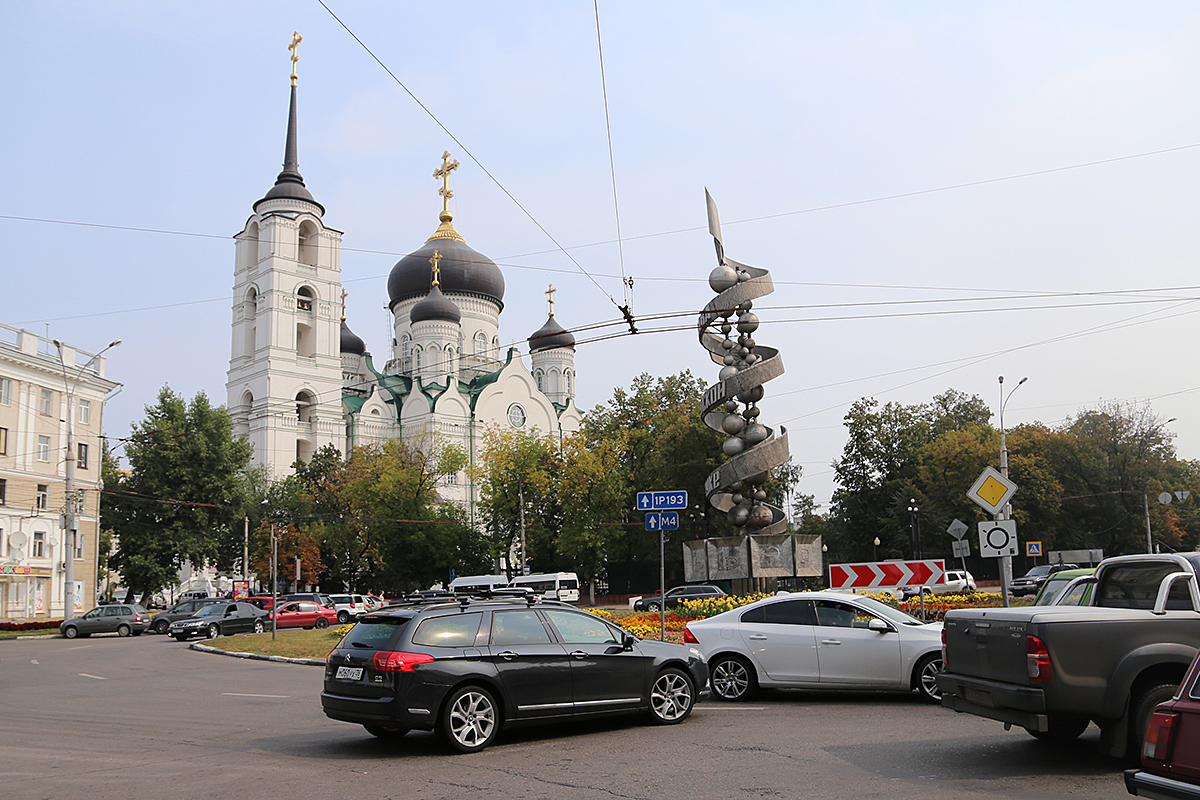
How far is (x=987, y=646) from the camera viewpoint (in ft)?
26.1

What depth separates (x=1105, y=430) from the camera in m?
59.0

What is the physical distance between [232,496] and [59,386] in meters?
12.2

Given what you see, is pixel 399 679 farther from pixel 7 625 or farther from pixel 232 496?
pixel 232 496

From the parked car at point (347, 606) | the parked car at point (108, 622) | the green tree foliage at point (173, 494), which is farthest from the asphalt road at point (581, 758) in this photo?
the green tree foliage at point (173, 494)

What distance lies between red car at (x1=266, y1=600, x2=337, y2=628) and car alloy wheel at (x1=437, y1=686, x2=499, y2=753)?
103 feet

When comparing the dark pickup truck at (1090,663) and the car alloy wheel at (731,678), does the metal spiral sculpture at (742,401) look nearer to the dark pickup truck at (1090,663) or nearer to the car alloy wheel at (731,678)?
the car alloy wheel at (731,678)

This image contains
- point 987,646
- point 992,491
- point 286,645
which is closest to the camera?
point 987,646

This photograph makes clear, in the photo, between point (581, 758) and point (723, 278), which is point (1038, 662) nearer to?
point (581, 758)

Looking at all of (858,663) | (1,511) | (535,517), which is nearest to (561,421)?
(535,517)

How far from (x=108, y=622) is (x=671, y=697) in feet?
111

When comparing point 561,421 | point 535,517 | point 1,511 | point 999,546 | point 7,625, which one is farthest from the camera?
point 561,421

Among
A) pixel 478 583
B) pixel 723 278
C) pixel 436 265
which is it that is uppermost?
pixel 436 265

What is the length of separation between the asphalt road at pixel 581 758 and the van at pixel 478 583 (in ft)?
115

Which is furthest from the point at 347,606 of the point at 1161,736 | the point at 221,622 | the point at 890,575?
the point at 1161,736
